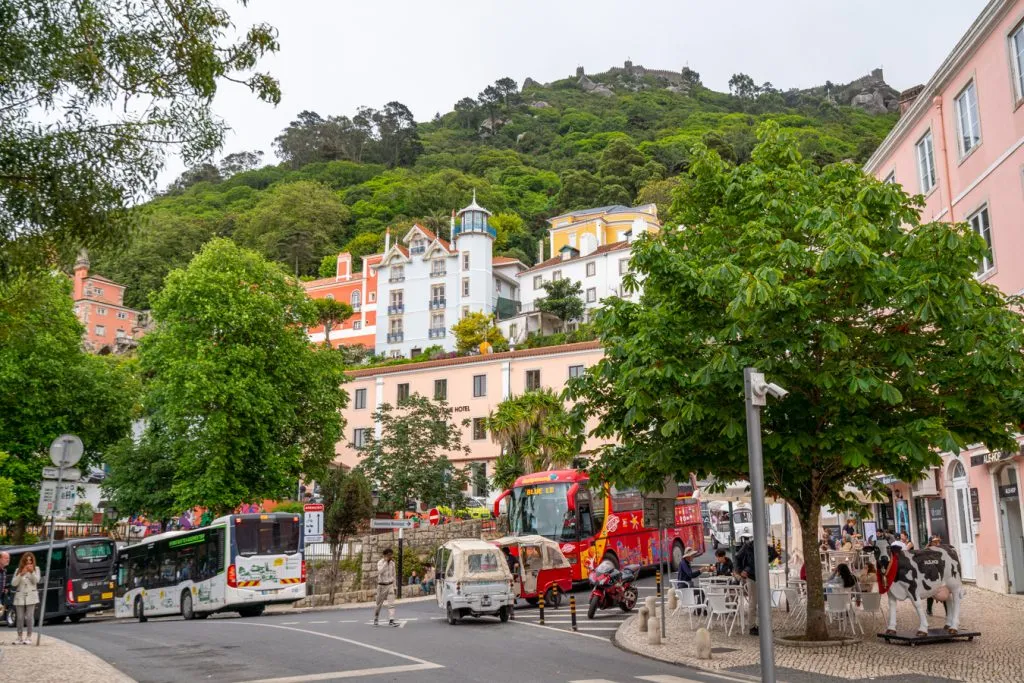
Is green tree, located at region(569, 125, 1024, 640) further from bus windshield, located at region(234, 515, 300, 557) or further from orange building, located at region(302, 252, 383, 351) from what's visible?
orange building, located at region(302, 252, 383, 351)

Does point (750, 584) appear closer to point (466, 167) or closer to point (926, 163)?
point (926, 163)

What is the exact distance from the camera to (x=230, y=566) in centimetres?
2639

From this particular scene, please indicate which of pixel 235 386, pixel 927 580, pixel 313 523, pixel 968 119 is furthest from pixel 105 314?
pixel 927 580

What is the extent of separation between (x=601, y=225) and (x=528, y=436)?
52.4m

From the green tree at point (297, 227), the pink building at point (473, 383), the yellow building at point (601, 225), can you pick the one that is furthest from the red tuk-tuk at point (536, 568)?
the green tree at point (297, 227)

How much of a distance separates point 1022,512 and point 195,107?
1974 cm

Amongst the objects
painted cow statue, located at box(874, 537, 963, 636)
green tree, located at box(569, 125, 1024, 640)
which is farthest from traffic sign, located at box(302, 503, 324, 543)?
painted cow statue, located at box(874, 537, 963, 636)

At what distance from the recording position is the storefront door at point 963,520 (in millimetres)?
25547

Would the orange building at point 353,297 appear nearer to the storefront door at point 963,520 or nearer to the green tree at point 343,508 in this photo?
the green tree at point 343,508

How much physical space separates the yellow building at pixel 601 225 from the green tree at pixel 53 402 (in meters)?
51.9

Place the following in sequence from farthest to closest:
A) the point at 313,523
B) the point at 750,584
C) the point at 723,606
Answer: the point at 313,523
the point at 750,584
the point at 723,606

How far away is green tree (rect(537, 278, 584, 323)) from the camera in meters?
74.8

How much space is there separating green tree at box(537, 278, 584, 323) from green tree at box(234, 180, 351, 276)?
4314cm

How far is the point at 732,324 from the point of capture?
45.7 ft
